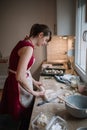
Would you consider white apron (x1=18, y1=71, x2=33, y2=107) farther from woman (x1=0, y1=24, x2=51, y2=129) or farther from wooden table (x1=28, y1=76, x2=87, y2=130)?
wooden table (x1=28, y1=76, x2=87, y2=130)

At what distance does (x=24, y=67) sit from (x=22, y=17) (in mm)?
2761

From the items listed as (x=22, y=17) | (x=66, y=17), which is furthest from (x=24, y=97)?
(x=22, y=17)

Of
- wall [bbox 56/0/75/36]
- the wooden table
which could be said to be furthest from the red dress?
wall [bbox 56/0/75/36]

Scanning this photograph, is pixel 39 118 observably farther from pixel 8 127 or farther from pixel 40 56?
pixel 40 56

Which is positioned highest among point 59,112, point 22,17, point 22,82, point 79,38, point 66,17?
point 22,17

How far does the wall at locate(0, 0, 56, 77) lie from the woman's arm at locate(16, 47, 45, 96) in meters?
2.53

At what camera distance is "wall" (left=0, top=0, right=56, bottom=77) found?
4207 millimetres

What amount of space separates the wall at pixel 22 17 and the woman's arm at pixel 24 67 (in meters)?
2.53

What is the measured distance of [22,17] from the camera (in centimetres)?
427

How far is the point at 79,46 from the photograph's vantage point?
322 cm

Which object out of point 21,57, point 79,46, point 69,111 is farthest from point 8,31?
point 69,111

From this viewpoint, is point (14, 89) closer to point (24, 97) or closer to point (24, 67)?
point (24, 97)

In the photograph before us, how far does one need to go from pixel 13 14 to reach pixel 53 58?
1.26 m

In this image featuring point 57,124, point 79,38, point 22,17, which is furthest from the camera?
point 22,17
